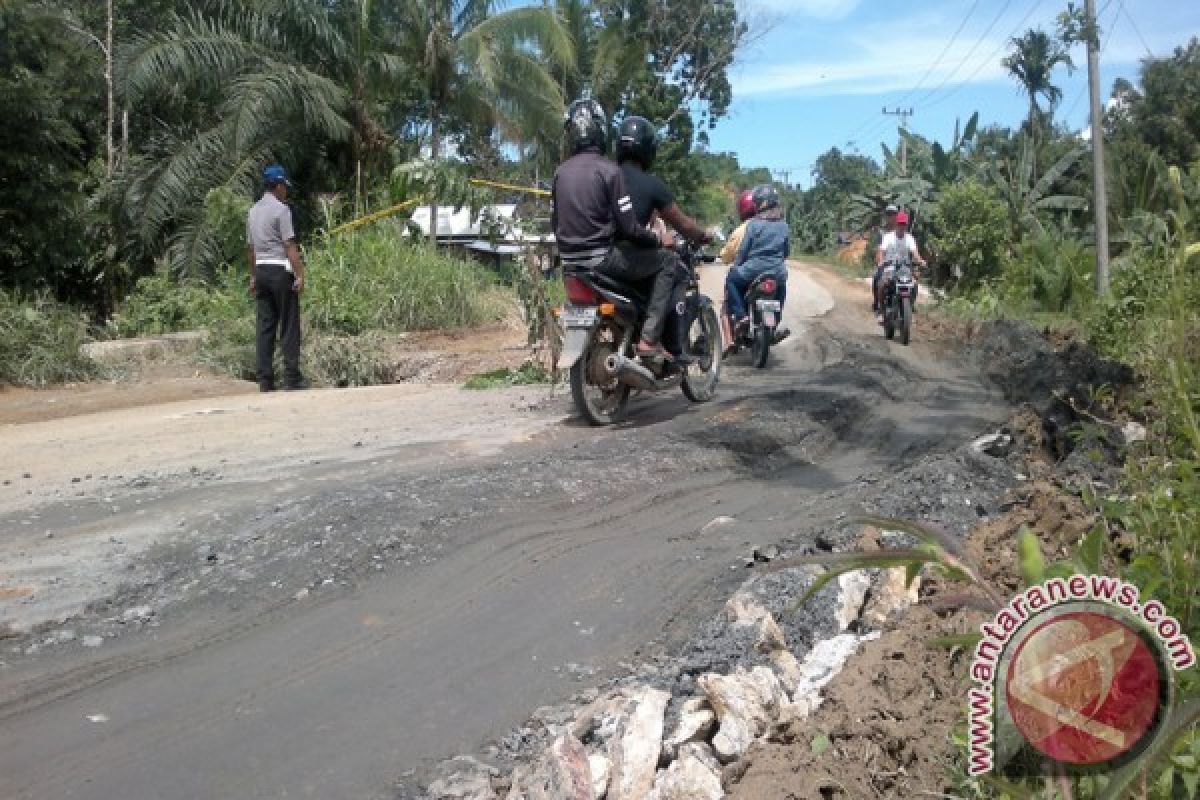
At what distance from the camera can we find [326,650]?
154 inches

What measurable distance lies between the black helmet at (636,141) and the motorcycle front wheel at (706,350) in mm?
1390

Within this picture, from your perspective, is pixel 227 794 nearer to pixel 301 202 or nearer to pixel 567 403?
pixel 567 403

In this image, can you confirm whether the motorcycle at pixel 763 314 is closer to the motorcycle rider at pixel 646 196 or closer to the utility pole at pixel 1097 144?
the motorcycle rider at pixel 646 196

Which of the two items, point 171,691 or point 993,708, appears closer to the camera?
point 993,708

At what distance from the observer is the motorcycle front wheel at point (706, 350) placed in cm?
862

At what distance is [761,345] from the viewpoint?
1097cm

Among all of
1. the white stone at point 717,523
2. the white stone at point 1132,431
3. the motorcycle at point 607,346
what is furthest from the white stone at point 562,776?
the motorcycle at point 607,346

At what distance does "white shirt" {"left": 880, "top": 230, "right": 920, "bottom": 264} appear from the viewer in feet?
→ 48.6

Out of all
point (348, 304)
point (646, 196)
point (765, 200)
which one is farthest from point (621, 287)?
point (348, 304)

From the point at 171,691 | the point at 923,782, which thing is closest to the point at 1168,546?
the point at 923,782

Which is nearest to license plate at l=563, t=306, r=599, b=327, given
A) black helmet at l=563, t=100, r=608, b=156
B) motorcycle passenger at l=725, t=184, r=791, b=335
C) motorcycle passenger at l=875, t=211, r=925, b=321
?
black helmet at l=563, t=100, r=608, b=156

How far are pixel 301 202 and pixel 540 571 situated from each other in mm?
16989

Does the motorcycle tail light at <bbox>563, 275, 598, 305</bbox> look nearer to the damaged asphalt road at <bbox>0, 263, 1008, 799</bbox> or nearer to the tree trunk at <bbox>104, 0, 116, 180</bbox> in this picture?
the damaged asphalt road at <bbox>0, 263, 1008, 799</bbox>

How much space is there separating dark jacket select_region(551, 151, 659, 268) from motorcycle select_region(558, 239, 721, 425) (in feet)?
0.69
